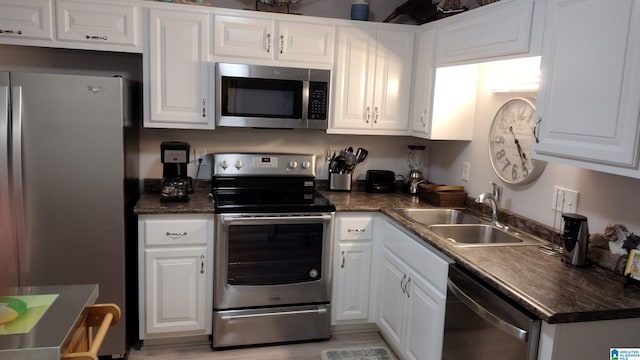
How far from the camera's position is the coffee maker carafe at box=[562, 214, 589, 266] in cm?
200

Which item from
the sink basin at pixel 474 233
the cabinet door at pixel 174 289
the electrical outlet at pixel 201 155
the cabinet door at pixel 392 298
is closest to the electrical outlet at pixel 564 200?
the sink basin at pixel 474 233

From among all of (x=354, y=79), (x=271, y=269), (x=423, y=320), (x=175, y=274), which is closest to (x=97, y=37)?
(x=175, y=274)

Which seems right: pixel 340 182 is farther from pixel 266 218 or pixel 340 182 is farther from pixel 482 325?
pixel 482 325

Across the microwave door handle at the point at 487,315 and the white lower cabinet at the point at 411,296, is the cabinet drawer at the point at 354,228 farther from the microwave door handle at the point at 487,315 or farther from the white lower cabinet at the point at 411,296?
the microwave door handle at the point at 487,315

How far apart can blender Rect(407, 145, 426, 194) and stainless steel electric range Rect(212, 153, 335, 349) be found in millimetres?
819

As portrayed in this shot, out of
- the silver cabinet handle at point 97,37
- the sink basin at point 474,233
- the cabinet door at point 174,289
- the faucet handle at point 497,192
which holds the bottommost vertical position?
the cabinet door at point 174,289

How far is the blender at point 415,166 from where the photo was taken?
11.6ft

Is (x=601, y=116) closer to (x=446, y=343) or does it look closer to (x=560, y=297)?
(x=560, y=297)

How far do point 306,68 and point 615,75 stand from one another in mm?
1829

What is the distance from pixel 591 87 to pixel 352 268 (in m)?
1.78

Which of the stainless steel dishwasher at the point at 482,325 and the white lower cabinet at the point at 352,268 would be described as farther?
the white lower cabinet at the point at 352,268

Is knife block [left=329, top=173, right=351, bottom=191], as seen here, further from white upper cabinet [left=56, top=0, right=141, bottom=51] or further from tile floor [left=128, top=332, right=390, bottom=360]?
white upper cabinet [left=56, top=0, right=141, bottom=51]

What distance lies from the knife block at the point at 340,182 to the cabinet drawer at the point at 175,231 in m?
1.03

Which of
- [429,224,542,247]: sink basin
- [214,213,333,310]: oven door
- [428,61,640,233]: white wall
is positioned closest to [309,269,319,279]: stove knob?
[214,213,333,310]: oven door
